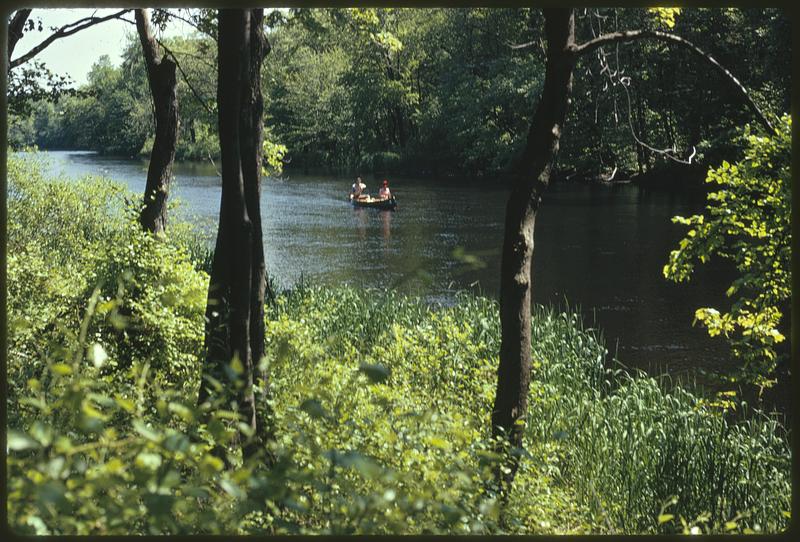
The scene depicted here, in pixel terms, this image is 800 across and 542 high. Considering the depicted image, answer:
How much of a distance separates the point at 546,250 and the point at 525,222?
16.3 metres

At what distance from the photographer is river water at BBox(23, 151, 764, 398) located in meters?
13.9

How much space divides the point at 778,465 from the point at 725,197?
2.25 meters

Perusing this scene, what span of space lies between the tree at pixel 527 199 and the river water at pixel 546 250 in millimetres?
1665

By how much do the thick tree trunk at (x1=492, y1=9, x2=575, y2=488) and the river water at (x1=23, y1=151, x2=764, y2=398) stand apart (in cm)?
166

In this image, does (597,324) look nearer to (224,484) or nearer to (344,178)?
(224,484)

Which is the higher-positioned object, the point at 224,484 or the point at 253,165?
the point at 253,165

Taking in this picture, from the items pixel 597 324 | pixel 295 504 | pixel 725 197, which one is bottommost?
pixel 597 324

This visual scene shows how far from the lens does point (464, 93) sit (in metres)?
42.5

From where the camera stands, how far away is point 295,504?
237cm

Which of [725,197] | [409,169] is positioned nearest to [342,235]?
[725,197]

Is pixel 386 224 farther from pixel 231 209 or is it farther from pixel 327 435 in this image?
pixel 327 435

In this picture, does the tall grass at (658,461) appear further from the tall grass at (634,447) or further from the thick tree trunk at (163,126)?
the thick tree trunk at (163,126)

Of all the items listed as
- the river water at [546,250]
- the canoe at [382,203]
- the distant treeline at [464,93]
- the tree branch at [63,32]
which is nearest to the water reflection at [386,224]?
the river water at [546,250]

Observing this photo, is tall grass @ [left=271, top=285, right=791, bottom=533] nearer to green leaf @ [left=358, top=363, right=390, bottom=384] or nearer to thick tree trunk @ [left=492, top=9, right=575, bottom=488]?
thick tree trunk @ [left=492, top=9, right=575, bottom=488]
